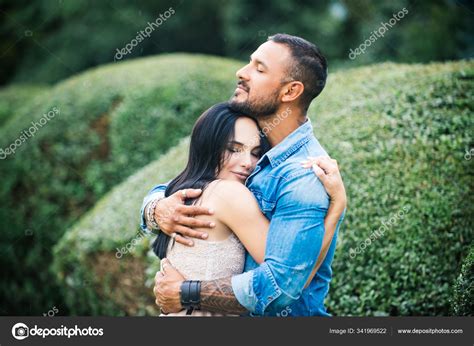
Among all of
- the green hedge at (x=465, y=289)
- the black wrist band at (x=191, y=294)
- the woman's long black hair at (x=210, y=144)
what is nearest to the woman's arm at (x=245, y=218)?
the woman's long black hair at (x=210, y=144)

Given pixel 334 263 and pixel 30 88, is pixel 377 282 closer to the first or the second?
pixel 334 263

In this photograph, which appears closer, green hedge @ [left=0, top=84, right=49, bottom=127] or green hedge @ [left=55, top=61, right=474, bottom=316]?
green hedge @ [left=55, top=61, right=474, bottom=316]

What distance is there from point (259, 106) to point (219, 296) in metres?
0.94

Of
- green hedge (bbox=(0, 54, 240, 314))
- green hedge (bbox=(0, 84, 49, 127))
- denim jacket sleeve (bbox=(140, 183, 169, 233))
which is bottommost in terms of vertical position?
denim jacket sleeve (bbox=(140, 183, 169, 233))

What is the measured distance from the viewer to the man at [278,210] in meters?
2.47

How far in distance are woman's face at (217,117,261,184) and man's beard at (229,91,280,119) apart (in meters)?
0.05

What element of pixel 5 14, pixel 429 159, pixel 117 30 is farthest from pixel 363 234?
pixel 5 14

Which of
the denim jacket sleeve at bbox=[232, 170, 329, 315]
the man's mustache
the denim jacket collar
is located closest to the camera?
the denim jacket sleeve at bbox=[232, 170, 329, 315]

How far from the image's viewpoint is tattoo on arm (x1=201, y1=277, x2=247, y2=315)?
8.37 ft

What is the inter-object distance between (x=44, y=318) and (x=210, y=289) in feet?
5.38

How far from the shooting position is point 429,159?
3.95m

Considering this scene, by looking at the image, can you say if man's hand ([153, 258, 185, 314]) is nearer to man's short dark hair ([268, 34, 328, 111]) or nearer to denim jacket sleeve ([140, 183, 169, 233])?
denim jacket sleeve ([140, 183, 169, 233])

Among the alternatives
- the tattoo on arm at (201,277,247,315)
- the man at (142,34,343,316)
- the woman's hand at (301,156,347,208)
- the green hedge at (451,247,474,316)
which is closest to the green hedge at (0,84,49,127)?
the man at (142,34,343,316)

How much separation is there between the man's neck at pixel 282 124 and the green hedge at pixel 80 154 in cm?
388
